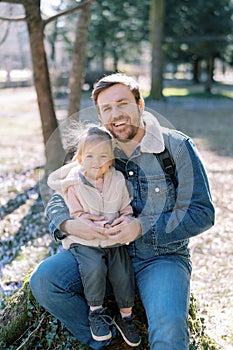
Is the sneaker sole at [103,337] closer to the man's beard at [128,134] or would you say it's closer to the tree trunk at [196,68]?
the man's beard at [128,134]

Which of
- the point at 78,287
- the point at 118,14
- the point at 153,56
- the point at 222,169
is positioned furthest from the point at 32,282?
the point at 118,14

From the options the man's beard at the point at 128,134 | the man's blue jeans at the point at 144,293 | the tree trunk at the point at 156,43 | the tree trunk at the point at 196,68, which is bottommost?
the tree trunk at the point at 196,68

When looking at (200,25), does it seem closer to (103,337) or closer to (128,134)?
(128,134)

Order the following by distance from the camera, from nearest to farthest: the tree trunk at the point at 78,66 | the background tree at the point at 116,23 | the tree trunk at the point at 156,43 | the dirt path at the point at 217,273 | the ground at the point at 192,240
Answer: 1. the dirt path at the point at 217,273
2. the ground at the point at 192,240
3. the tree trunk at the point at 78,66
4. the tree trunk at the point at 156,43
5. the background tree at the point at 116,23

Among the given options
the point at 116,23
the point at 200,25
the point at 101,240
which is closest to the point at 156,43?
the point at 200,25

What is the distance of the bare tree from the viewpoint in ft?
21.0

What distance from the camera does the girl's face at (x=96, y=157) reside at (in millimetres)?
2732

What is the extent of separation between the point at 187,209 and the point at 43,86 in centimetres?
471

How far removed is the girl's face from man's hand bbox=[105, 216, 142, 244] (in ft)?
0.92

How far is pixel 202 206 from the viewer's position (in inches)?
108

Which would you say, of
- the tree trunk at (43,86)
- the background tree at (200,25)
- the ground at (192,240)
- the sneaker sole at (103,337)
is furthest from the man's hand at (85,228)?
the background tree at (200,25)

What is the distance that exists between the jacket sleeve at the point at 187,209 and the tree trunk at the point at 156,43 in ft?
57.4

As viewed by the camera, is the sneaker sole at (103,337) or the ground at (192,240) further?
the ground at (192,240)

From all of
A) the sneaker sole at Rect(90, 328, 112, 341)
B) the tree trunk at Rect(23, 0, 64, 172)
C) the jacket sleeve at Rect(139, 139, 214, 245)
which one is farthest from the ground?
the sneaker sole at Rect(90, 328, 112, 341)
